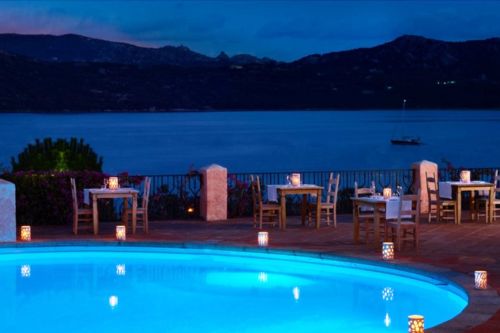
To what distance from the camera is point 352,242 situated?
13.2m

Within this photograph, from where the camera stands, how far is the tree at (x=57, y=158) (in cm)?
1825

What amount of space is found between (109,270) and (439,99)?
97.1 m

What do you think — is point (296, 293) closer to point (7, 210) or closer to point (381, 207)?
point (381, 207)

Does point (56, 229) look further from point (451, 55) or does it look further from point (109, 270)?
point (451, 55)

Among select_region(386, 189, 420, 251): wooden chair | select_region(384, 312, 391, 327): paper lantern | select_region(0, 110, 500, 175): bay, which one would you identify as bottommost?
select_region(384, 312, 391, 327): paper lantern

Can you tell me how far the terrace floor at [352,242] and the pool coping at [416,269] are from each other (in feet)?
0.04

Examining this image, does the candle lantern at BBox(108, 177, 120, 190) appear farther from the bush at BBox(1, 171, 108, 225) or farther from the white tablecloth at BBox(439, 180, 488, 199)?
the white tablecloth at BBox(439, 180, 488, 199)

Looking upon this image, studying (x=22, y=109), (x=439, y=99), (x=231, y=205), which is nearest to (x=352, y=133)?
(x=439, y=99)

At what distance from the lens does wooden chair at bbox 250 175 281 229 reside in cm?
1494

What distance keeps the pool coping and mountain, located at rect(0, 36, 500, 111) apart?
7482 cm

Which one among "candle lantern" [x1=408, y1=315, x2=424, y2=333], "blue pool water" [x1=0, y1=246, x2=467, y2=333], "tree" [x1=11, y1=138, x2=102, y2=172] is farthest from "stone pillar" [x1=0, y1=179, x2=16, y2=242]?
"candle lantern" [x1=408, y1=315, x2=424, y2=333]

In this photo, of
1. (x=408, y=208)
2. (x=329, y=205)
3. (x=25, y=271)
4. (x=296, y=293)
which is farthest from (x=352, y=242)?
(x=25, y=271)

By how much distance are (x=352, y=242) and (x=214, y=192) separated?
12.0ft

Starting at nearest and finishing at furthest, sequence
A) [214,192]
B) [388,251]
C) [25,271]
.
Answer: [388,251] → [25,271] → [214,192]
